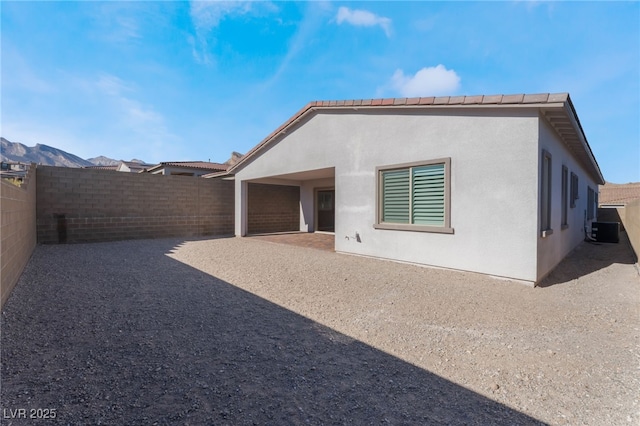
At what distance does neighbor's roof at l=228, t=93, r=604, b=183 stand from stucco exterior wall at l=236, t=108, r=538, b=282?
19 centimetres

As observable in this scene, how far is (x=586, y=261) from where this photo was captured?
8.39 metres

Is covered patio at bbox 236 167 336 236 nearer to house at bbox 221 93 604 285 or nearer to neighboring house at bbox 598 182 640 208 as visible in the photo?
house at bbox 221 93 604 285

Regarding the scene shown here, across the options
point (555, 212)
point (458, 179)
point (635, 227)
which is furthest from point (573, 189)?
point (458, 179)

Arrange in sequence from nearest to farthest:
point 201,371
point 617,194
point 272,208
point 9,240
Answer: point 201,371 < point 9,240 < point 272,208 < point 617,194

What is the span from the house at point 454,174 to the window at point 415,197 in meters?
0.02

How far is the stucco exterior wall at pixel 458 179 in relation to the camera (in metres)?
5.61

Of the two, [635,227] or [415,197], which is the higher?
[415,197]

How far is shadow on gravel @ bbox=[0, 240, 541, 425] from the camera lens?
2.09 meters

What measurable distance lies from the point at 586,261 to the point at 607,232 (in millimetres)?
6158

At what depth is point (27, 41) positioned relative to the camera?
730 centimetres

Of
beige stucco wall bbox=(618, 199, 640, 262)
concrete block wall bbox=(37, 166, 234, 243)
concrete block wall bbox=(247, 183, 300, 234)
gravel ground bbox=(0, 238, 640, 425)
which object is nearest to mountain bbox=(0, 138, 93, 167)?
concrete block wall bbox=(37, 166, 234, 243)

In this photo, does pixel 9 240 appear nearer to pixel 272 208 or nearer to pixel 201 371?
pixel 201 371

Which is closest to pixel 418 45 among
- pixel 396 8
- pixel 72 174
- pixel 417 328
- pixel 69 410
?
pixel 396 8

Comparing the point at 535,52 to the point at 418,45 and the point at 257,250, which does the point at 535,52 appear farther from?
the point at 257,250
